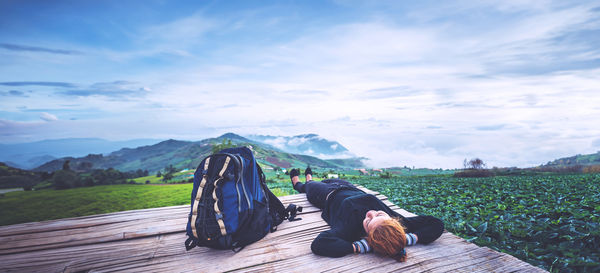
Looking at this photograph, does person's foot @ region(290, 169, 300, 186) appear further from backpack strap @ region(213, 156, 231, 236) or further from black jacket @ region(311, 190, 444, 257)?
backpack strap @ region(213, 156, 231, 236)

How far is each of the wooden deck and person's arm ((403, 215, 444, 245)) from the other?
0.36 ft

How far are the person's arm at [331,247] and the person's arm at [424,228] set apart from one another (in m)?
0.90

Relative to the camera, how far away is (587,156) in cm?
6412

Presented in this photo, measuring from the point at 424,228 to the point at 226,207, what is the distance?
2.81 meters

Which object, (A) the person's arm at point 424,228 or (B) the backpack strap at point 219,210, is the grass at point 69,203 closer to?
(B) the backpack strap at point 219,210

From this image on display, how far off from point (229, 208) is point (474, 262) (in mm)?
3110

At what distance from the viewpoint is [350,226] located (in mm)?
3354

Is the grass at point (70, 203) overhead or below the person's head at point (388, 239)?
below

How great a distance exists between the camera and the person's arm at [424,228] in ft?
10.1

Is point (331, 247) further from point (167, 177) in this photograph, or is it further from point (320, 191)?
point (167, 177)

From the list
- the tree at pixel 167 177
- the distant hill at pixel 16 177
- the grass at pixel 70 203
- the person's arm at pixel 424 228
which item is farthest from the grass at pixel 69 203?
the person's arm at pixel 424 228

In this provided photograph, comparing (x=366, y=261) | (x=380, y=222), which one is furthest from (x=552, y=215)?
(x=366, y=261)

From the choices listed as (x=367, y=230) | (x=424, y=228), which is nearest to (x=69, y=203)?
(x=367, y=230)

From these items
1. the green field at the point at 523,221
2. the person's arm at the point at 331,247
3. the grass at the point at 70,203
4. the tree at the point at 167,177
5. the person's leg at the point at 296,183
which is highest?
the person's leg at the point at 296,183
